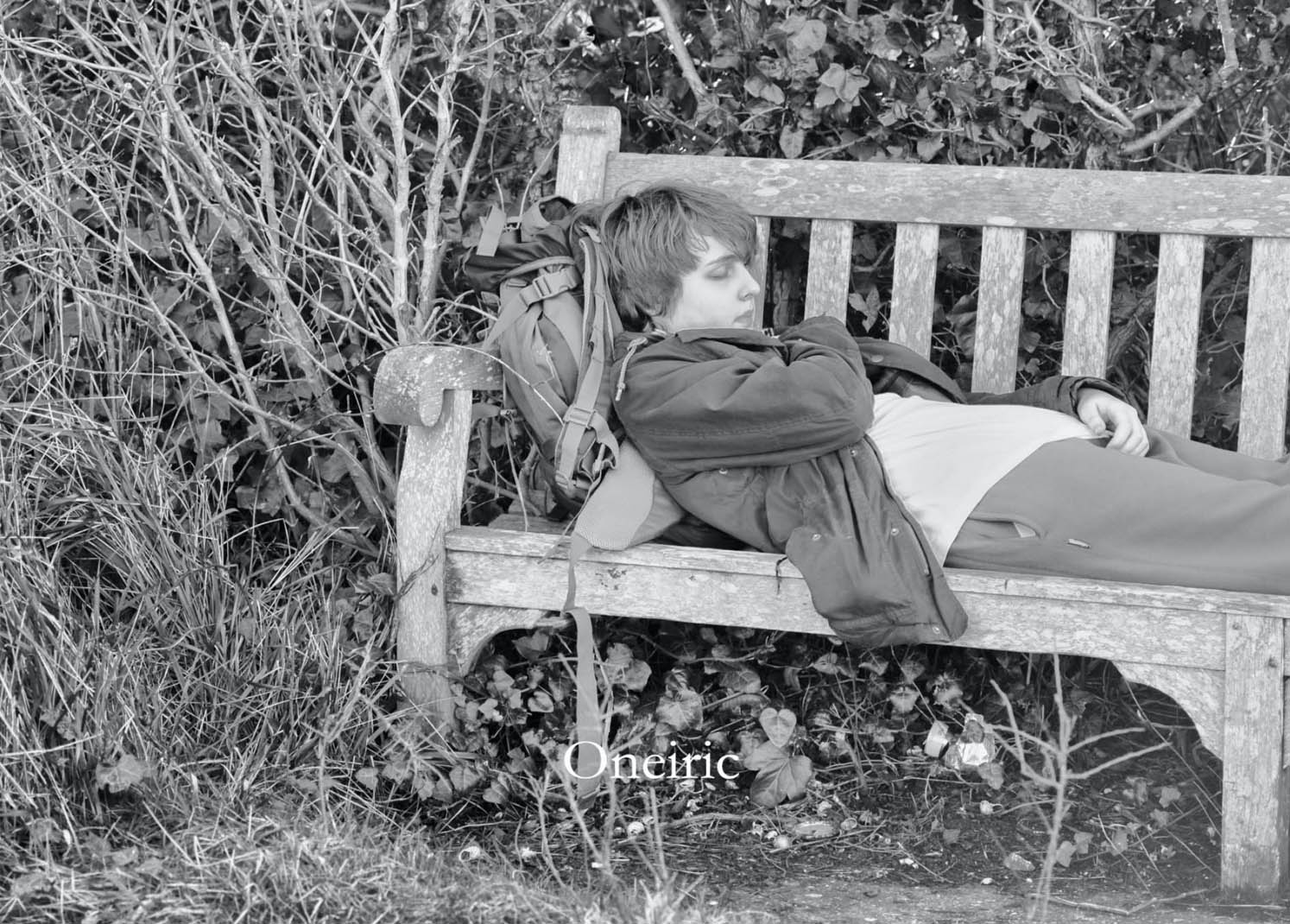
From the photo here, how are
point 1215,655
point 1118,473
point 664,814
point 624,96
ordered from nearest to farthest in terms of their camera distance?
point 1215,655 → point 1118,473 → point 664,814 → point 624,96

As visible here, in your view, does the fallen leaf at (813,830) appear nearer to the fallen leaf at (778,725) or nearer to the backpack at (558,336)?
the fallen leaf at (778,725)

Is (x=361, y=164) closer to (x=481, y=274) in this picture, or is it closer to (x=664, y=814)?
(x=481, y=274)

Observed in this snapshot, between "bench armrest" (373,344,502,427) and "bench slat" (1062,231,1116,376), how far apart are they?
1257 millimetres

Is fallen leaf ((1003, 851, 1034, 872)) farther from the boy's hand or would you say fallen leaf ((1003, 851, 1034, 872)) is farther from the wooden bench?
the boy's hand

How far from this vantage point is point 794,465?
2.57 meters

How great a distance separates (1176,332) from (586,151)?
1.31 m

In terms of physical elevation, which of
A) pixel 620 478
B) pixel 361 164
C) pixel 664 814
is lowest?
pixel 664 814

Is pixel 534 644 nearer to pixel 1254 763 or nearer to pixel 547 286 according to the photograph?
pixel 547 286

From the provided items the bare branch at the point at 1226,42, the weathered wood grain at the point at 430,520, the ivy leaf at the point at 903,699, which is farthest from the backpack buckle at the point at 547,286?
the bare branch at the point at 1226,42

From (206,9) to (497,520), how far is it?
1.16 m

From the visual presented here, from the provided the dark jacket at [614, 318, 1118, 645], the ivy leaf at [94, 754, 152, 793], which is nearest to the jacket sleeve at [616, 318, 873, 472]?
the dark jacket at [614, 318, 1118, 645]

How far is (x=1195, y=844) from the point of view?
8.64ft

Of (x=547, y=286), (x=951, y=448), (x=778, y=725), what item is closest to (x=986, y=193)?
(x=951, y=448)

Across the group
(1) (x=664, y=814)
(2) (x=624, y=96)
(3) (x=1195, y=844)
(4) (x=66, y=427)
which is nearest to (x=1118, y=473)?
(3) (x=1195, y=844)
